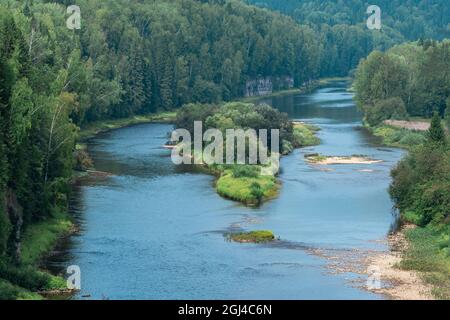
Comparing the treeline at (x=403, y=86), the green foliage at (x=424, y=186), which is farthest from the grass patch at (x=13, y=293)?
the treeline at (x=403, y=86)

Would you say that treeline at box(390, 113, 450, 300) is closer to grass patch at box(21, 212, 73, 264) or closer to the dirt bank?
the dirt bank

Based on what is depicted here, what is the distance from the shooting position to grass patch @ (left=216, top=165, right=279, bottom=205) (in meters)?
96.8

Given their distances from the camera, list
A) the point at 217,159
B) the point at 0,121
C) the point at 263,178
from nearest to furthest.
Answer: the point at 0,121 < the point at 263,178 < the point at 217,159

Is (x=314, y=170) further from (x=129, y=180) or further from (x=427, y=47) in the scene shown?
(x=427, y=47)

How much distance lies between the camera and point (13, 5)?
500 ft

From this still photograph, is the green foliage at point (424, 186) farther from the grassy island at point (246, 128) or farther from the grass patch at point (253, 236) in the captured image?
the grassy island at point (246, 128)

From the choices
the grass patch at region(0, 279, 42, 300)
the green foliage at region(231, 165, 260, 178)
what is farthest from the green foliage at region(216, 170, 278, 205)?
the grass patch at region(0, 279, 42, 300)

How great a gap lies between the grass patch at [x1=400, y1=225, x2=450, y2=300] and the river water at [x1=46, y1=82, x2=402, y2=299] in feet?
10.2

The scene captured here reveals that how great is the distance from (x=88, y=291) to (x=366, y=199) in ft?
131

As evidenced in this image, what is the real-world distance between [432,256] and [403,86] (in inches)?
3679

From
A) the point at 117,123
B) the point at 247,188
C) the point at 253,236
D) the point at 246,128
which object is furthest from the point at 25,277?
the point at 117,123

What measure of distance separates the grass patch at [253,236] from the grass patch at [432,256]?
36.5ft

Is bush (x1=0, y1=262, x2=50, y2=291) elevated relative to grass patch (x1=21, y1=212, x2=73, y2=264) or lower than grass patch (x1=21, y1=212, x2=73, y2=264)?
elevated
